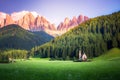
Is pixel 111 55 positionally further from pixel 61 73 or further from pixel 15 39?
pixel 15 39

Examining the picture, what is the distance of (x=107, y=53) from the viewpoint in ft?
103

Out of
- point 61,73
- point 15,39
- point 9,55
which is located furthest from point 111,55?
point 15,39

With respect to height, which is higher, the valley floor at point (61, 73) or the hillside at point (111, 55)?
the hillside at point (111, 55)

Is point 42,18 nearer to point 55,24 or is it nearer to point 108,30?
Result: point 55,24

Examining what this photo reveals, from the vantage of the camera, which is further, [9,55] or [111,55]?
[111,55]

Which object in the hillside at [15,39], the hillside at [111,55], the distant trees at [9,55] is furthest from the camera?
the hillside at [15,39]

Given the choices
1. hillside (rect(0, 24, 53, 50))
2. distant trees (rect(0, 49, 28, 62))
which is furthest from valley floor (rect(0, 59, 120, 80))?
hillside (rect(0, 24, 53, 50))

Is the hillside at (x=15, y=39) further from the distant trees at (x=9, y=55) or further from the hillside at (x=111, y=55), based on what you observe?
the hillside at (x=111, y=55)

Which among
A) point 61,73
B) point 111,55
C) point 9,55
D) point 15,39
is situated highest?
point 15,39

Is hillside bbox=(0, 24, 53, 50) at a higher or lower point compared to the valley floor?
higher

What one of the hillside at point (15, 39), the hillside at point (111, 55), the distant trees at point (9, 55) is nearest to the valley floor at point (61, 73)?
the distant trees at point (9, 55)

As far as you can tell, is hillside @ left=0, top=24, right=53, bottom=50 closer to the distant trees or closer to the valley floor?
the distant trees

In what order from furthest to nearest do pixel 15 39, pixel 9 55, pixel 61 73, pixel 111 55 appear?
pixel 15 39
pixel 111 55
pixel 9 55
pixel 61 73

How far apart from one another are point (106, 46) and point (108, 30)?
13.2 metres
